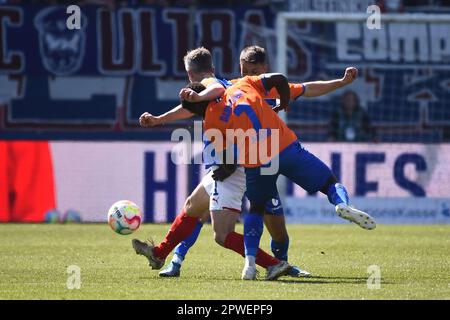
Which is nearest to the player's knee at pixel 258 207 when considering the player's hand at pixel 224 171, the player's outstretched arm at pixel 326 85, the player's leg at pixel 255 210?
the player's leg at pixel 255 210

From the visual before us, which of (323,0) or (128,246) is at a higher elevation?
(323,0)

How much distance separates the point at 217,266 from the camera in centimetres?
1056

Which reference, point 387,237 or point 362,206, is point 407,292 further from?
point 362,206

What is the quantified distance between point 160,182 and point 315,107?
666 cm

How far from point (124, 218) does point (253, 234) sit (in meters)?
2.00

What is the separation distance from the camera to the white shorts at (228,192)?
9.20 m

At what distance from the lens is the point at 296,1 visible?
71.7ft

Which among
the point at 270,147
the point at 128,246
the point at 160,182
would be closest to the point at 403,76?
the point at 160,182

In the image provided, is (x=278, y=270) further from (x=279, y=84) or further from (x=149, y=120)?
(x=149, y=120)

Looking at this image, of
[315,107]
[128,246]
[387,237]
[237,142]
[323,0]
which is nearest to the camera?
[237,142]

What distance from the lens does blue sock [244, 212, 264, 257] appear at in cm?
901

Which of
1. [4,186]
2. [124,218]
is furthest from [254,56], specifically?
[4,186]

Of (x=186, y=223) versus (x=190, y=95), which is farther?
(x=186, y=223)
